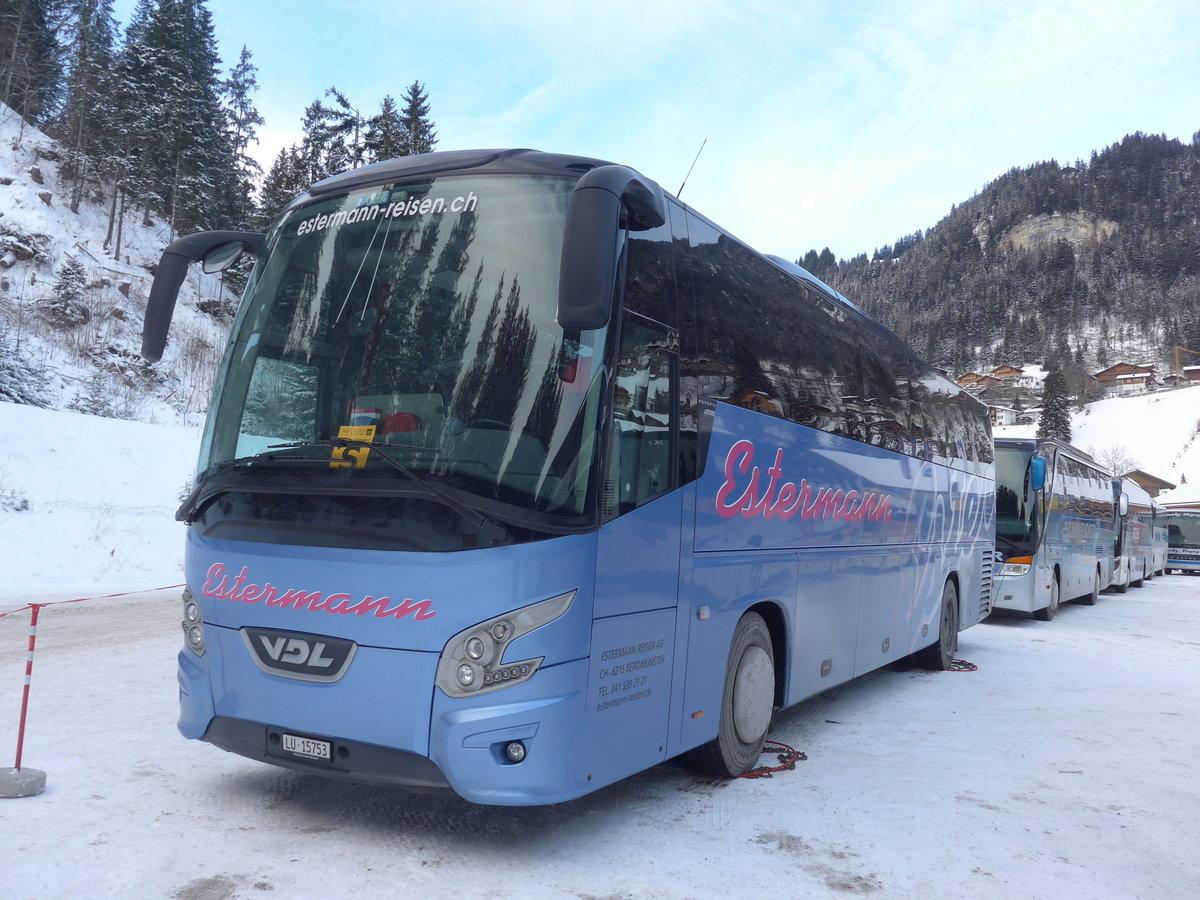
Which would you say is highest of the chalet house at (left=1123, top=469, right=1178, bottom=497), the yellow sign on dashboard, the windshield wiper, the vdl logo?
the chalet house at (left=1123, top=469, right=1178, bottom=497)

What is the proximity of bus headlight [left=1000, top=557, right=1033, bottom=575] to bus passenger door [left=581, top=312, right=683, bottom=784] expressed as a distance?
44.9ft

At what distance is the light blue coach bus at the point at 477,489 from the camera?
4.05 m

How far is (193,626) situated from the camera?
15.8 feet

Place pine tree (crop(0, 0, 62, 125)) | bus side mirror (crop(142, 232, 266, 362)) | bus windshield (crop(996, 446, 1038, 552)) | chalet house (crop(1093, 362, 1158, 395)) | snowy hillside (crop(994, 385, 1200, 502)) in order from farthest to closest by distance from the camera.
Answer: chalet house (crop(1093, 362, 1158, 395)), snowy hillside (crop(994, 385, 1200, 502)), pine tree (crop(0, 0, 62, 125)), bus windshield (crop(996, 446, 1038, 552)), bus side mirror (crop(142, 232, 266, 362))

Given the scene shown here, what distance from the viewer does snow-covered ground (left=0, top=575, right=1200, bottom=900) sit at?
4.05m

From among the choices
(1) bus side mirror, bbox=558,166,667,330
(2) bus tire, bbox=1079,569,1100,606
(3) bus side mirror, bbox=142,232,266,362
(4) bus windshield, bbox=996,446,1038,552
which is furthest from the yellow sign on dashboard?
(2) bus tire, bbox=1079,569,1100,606

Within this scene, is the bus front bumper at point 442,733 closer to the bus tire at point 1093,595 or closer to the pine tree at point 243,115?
the bus tire at point 1093,595

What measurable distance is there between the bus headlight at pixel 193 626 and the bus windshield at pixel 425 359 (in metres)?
0.69

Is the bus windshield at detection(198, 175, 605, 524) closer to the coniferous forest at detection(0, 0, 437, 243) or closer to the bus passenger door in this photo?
the bus passenger door

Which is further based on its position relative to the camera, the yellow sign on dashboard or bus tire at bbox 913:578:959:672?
bus tire at bbox 913:578:959:672

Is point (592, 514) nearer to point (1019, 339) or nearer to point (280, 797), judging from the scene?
point (280, 797)

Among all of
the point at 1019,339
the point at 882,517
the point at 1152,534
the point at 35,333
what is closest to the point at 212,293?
the point at 35,333

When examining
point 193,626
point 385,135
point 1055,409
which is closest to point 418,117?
point 385,135

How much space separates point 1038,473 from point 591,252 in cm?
1469
